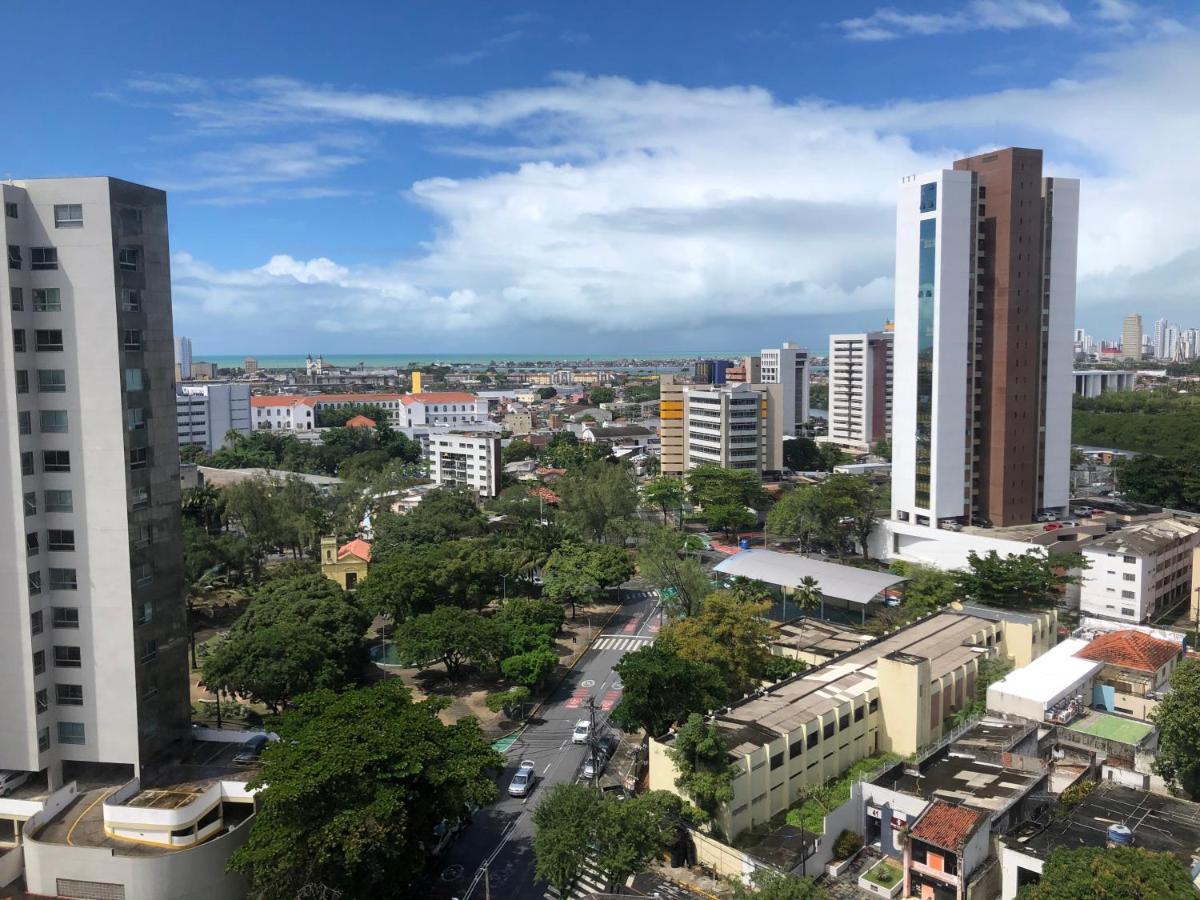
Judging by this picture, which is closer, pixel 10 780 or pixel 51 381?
pixel 51 381

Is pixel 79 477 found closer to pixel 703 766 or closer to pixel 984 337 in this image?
pixel 703 766

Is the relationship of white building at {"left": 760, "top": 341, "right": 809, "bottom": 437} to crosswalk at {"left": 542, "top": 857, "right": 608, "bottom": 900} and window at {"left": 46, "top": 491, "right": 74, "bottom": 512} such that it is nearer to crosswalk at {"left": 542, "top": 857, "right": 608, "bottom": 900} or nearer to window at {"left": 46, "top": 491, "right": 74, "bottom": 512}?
crosswalk at {"left": 542, "top": 857, "right": 608, "bottom": 900}

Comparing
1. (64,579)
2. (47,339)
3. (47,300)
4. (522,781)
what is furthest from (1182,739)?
(47,300)

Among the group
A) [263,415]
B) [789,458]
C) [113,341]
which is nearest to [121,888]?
[113,341]

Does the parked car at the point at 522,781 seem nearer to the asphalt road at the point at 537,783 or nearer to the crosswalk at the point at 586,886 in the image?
the asphalt road at the point at 537,783

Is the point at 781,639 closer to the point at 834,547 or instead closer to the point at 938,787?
the point at 938,787
